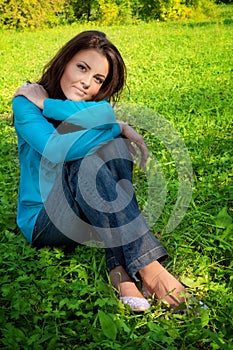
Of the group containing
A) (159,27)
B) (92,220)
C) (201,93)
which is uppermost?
(92,220)

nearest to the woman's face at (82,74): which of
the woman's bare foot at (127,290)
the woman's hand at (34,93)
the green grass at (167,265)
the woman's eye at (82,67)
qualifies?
the woman's eye at (82,67)

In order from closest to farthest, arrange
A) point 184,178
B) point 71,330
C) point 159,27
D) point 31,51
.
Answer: point 71,330 < point 184,178 < point 31,51 < point 159,27

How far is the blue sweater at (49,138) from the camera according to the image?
2430 millimetres

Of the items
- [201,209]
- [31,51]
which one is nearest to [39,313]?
[201,209]

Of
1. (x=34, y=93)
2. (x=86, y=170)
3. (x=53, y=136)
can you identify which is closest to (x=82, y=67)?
(x=34, y=93)

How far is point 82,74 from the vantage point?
2.65 metres

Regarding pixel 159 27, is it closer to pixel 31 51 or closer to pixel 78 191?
pixel 31 51

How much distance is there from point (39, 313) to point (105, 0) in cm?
1538

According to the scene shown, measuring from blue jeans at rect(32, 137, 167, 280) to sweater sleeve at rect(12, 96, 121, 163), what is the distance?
0.04 m

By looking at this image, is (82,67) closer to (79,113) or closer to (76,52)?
(76,52)

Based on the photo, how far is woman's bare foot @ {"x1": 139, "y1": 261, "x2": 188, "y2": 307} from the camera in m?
2.26

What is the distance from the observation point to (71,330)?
206cm

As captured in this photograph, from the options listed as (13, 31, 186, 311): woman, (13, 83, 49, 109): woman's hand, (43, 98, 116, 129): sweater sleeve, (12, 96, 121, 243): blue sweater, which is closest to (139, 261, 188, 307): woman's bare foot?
(13, 31, 186, 311): woman

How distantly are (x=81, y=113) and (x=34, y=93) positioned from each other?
0.29 meters
